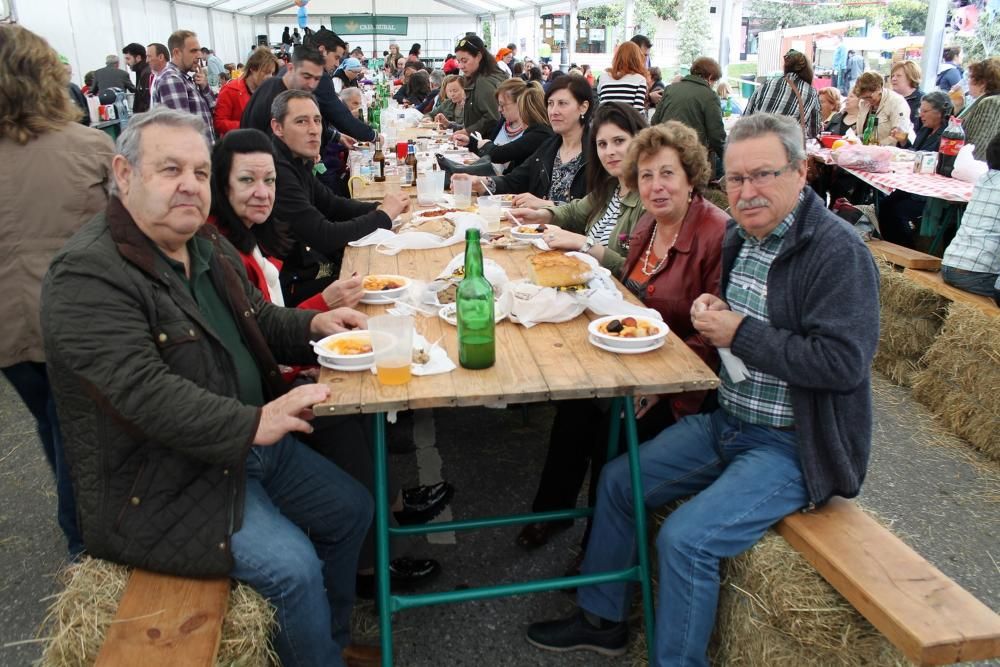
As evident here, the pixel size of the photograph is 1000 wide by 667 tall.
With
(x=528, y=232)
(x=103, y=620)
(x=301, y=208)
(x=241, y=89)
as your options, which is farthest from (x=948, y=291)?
(x=241, y=89)

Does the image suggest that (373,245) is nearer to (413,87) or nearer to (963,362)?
(963,362)

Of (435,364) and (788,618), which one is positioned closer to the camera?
(788,618)

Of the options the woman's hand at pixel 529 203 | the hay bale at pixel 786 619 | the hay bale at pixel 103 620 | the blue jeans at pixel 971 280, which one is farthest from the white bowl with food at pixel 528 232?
the blue jeans at pixel 971 280

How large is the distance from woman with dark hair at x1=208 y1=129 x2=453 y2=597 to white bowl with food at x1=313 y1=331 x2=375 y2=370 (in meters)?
0.35

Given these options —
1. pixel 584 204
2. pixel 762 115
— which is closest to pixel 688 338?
pixel 762 115

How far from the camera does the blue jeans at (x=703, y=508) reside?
5.82 ft

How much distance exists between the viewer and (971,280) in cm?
374

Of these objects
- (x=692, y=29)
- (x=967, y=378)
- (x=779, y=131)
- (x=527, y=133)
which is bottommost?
(x=967, y=378)

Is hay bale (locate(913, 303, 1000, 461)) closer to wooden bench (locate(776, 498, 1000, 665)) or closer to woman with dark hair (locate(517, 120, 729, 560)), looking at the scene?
woman with dark hair (locate(517, 120, 729, 560))

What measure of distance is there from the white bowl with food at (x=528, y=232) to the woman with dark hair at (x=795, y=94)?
14.2ft

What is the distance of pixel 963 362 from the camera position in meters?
3.53

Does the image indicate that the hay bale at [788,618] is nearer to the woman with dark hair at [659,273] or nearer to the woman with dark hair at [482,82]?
the woman with dark hair at [659,273]

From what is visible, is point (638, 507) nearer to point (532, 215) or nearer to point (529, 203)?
point (532, 215)

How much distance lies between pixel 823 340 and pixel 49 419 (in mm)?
2390
